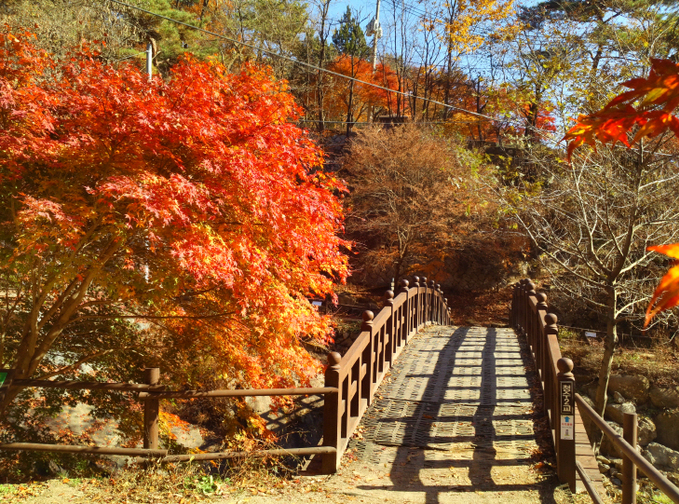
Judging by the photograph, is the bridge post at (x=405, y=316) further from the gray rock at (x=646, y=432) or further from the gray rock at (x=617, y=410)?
the gray rock at (x=646, y=432)

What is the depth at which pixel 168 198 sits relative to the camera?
424 centimetres

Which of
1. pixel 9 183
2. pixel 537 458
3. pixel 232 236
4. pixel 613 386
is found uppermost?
pixel 9 183

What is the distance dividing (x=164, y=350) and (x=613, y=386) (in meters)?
12.9

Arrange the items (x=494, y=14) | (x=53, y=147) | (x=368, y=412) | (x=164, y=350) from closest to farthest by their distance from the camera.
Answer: (x=53, y=147)
(x=368, y=412)
(x=164, y=350)
(x=494, y=14)

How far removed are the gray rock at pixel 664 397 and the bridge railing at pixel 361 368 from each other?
7925 mm

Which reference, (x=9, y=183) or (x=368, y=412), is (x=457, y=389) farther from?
(x=9, y=183)

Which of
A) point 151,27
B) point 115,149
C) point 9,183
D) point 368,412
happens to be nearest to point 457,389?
point 368,412

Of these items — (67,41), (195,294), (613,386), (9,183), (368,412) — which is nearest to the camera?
(9,183)

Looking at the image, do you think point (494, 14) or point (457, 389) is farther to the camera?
point (494, 14)

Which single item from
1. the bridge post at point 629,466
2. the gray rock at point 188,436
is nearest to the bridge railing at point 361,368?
the bridge post at point 629,466

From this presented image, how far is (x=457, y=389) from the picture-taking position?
25.2 ft

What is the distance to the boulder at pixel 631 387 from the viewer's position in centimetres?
1452

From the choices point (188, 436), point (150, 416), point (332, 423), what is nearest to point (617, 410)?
point (188, 436)

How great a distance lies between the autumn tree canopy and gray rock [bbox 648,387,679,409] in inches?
487
